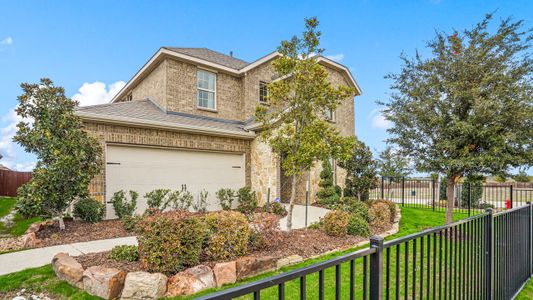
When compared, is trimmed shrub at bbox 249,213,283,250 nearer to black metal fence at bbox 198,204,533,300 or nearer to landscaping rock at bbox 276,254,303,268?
landscaping rock at bbox 276,254,303,268

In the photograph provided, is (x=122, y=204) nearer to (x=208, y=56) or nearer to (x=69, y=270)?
(x=69, y=270)

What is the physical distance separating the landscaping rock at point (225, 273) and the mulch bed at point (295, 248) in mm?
239

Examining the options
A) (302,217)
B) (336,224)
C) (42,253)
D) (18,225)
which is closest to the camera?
(42,253)

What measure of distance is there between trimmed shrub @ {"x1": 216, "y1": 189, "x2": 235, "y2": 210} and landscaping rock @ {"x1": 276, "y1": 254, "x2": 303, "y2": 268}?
19.0ft

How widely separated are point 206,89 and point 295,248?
9066 mm

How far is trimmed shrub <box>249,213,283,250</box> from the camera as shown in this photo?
5.48 m

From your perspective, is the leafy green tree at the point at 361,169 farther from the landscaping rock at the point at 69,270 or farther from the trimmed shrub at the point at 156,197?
the landscaping rock at the point at 69,270

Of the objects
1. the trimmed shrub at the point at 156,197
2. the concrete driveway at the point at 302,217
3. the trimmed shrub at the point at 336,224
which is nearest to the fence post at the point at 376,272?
the trimmed shrub at the point at 336,224

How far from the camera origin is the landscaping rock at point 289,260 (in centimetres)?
507

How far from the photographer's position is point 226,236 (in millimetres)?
4887

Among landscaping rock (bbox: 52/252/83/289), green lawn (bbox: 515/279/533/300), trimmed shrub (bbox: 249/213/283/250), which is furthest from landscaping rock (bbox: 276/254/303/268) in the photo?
green lawn (bbox: 515/279/533/300)

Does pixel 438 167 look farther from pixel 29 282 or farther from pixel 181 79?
pixel 181 79

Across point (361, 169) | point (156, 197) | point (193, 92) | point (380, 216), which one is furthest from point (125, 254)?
point (361, 169)

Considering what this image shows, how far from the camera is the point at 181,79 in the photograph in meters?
12.0
